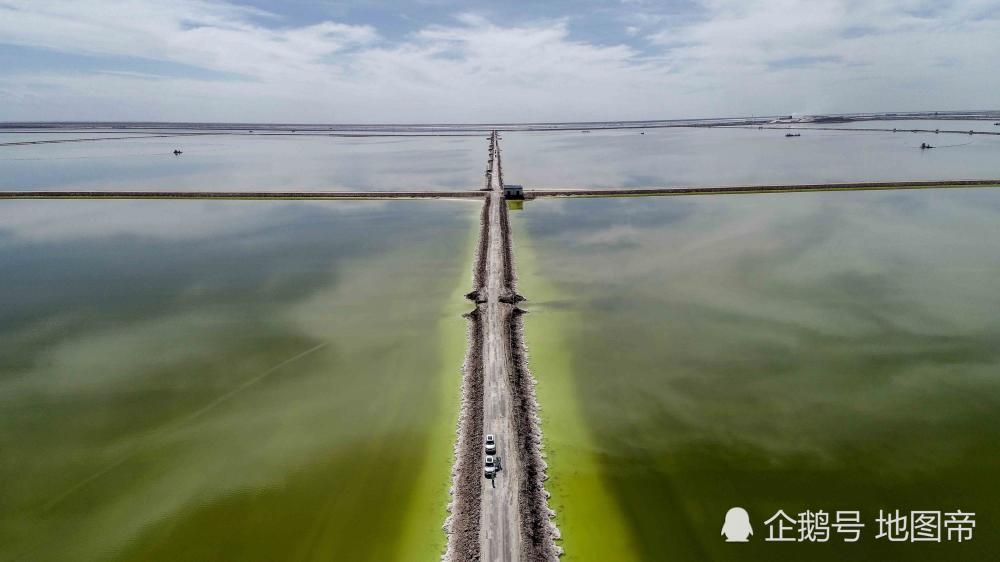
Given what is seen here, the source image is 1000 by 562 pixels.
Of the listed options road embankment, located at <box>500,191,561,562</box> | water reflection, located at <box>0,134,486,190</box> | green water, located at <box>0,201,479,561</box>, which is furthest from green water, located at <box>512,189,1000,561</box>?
water reflection, located at <box>0,134,486,190</box>

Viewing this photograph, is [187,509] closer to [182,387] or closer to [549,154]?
[182,387]

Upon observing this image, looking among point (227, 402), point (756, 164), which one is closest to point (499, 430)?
point (227, 402)

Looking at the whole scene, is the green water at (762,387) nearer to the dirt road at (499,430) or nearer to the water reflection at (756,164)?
the dirt road at (499,430)

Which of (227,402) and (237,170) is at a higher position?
(237,170)

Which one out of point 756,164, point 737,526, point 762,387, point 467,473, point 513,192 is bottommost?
point 737,526

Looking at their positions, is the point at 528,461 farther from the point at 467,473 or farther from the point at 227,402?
the point at 227,402

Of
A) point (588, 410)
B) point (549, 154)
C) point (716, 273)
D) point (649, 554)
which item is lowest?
point (649, 554)

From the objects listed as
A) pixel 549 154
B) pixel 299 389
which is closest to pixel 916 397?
pixel 299 389
